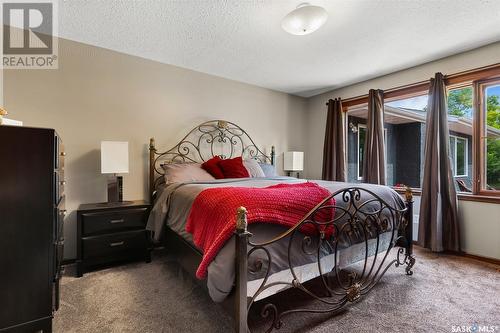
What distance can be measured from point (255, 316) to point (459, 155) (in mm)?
3203

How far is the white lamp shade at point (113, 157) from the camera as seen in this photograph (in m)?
2.41

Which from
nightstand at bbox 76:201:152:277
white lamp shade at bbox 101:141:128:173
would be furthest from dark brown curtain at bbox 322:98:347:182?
white lamp shade at bbox 101:141:128:173

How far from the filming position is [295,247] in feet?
4.68

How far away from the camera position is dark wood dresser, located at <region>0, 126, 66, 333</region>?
1310 mm

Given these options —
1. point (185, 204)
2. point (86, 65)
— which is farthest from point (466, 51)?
point (86, 65)

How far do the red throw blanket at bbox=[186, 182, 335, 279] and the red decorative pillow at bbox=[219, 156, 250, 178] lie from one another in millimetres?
1336

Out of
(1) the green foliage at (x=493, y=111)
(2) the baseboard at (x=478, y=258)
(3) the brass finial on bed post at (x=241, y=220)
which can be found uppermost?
(1) the green foliage at (x=493, y=111)

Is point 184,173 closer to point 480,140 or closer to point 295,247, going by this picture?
point 295,247

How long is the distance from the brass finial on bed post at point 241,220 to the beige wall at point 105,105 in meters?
2.23

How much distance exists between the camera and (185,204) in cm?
193

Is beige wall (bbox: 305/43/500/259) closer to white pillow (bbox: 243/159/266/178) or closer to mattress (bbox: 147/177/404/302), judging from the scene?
mattress (bbox: 147/177/404/302)

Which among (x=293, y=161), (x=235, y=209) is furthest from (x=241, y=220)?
(x=293, y=161)

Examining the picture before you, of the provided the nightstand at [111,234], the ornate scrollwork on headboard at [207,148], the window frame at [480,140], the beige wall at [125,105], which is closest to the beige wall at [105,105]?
the beige wall at [125,105]

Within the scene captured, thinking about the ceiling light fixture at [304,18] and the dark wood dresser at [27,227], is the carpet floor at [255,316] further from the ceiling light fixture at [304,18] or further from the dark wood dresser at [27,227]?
the ceiling light fixture at [304,18]
